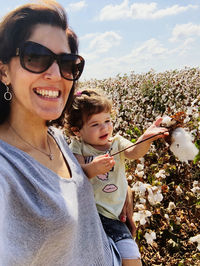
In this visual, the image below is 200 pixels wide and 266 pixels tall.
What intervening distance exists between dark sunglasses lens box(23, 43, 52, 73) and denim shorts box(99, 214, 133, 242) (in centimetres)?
97

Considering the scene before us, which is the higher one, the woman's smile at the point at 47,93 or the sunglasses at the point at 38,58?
the sunglasses at the point at 38,58

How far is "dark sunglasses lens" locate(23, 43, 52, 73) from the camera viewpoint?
114cm

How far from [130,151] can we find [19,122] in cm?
86

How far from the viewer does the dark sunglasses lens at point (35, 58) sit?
1137mm

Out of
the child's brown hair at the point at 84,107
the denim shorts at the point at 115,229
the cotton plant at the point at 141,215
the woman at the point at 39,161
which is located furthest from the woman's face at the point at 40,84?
the cotton plant at the point at 141,215

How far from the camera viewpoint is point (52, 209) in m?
1.03

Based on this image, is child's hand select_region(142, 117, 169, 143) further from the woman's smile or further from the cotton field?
the woman's smile

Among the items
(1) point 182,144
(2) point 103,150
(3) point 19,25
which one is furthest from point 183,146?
(3) point 19,25

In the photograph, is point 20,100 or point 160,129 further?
point 160,129

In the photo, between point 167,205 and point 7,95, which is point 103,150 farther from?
point 167,205

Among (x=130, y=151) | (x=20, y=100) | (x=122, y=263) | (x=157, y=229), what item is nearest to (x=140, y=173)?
(x=157, y=229)

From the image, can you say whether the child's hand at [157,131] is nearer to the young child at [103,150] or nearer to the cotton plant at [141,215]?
the young child at [103,150]

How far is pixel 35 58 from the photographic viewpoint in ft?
3.73

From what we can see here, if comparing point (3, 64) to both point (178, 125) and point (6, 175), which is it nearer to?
point (6, 175)
